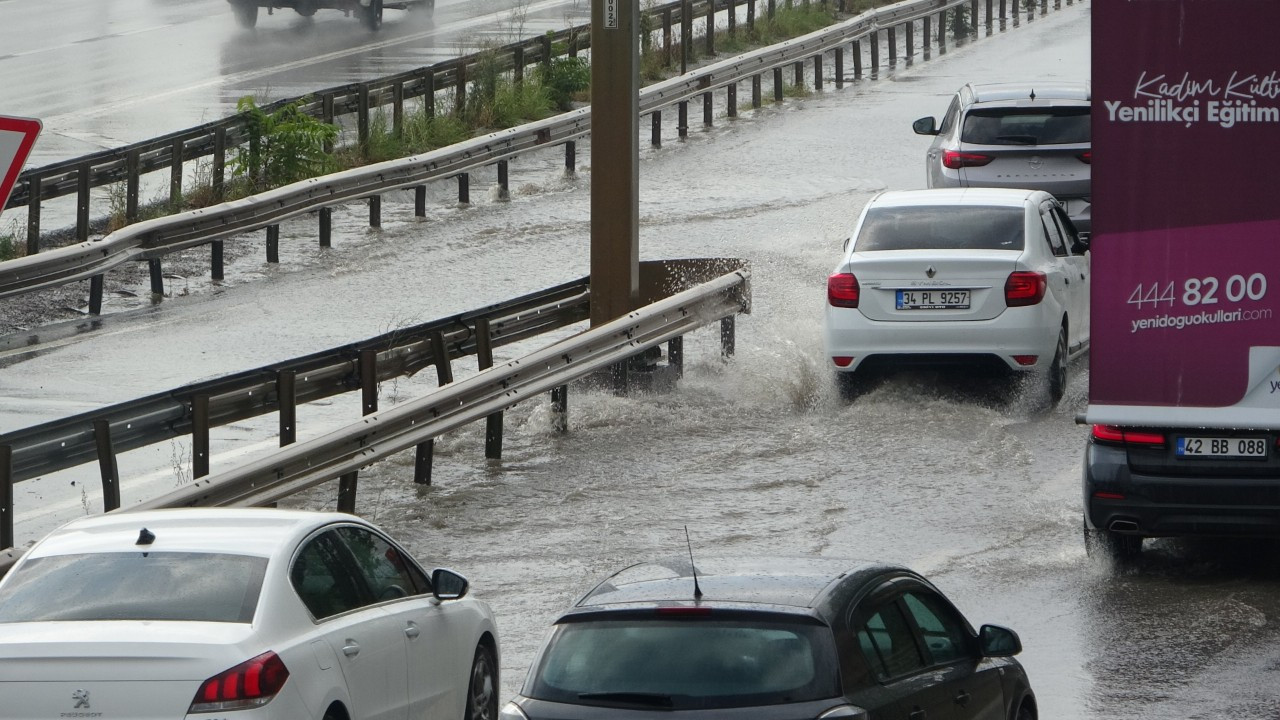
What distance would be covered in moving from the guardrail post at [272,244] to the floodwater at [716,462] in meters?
0.16

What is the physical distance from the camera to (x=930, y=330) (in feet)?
48.9

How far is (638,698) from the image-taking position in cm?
594

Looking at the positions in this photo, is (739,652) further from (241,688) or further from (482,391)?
(482,391)

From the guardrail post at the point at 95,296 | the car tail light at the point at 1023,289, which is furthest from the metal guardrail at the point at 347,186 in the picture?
the car tail light at the point at 1023,289

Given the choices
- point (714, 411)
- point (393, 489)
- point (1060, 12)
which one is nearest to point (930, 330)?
point (714, 411)

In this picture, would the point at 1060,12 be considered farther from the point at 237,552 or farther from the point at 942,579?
the point at 237,552

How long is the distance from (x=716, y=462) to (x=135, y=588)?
739cm

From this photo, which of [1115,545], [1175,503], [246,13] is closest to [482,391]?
[1115,545]

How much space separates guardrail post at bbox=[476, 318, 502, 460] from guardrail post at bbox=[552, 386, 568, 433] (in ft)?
1.76

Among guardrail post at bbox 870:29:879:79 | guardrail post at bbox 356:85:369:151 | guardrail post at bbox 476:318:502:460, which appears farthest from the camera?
guardrail post at bbox 870:29:879:79

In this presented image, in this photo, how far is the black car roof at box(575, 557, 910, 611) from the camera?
246 inches

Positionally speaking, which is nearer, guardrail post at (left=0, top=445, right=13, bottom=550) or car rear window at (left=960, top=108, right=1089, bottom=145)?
guardrail post at (left=0, top=445, right=13, bottom=550)

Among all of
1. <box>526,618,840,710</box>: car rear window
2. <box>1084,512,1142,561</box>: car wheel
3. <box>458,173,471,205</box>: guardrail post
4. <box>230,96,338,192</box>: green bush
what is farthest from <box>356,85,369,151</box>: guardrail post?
<box>526,618,840,710</box>: car rear window

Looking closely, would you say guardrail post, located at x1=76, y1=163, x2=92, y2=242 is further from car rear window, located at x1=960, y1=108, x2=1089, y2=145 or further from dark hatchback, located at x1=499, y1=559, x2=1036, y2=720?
dark hatchback, located at x1=499, y1=559, x2=1036, y2=720
